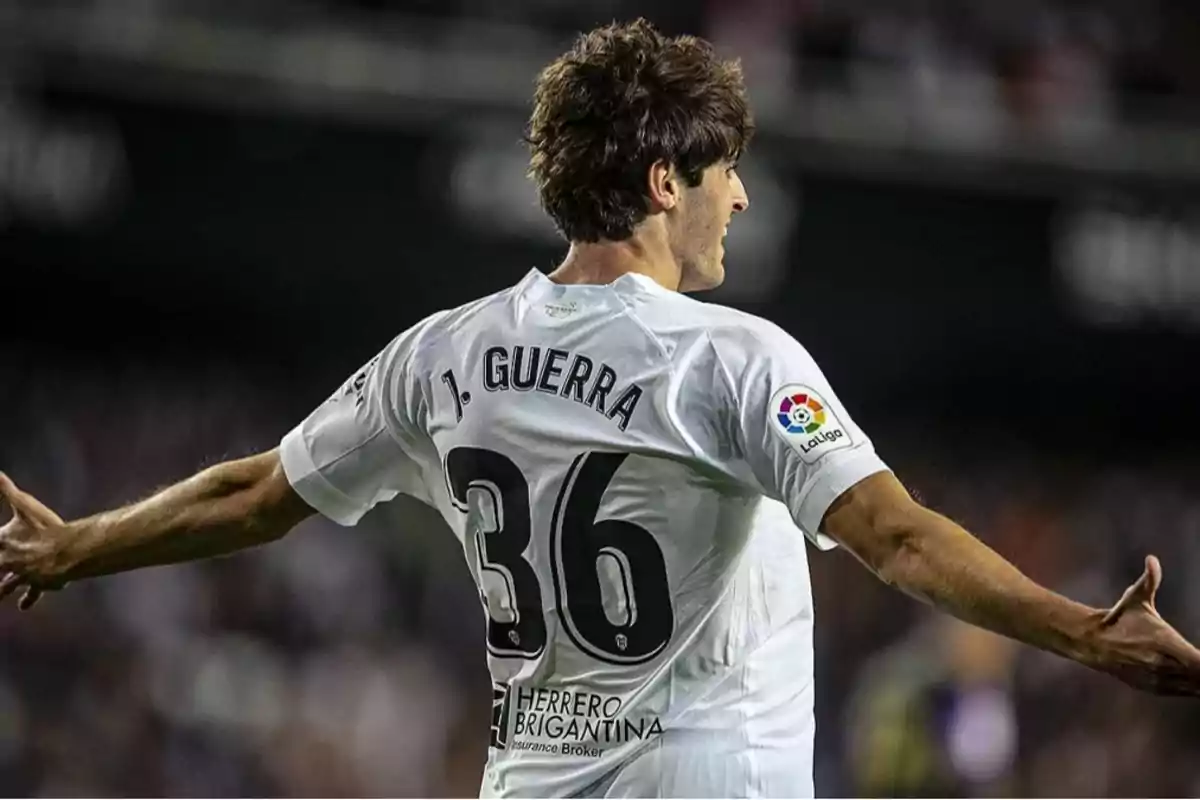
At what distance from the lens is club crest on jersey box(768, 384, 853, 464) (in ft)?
7.59

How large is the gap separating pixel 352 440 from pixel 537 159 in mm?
510

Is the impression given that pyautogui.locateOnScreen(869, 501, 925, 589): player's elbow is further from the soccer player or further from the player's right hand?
the player's right hand

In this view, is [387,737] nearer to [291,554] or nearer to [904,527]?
[291,554]

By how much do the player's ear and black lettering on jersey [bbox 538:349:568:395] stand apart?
256 millimetres

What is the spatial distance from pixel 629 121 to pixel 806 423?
0.53m

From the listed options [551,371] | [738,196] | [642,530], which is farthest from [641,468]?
A: [738,196]

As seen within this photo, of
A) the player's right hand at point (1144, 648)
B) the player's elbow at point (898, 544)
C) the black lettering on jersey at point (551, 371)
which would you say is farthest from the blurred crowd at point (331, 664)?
the player's right hand at point (1144, 648)

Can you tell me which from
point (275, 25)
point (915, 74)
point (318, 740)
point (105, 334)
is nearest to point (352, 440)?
point (318, 740)

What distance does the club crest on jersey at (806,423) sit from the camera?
2.31 m

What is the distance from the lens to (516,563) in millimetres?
2541

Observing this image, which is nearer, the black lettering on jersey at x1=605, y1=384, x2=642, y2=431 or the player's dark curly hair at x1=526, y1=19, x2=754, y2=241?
the black lettering on jersey at x1=605, y1=384, x2=642, y2=431

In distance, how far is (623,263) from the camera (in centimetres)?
261

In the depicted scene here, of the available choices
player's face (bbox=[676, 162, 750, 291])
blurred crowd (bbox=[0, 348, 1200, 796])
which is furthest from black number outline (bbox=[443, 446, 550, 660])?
blurred crowd (bbox=[0, 348, 1200, 796])

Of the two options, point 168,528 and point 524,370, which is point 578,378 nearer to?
point 524,370
